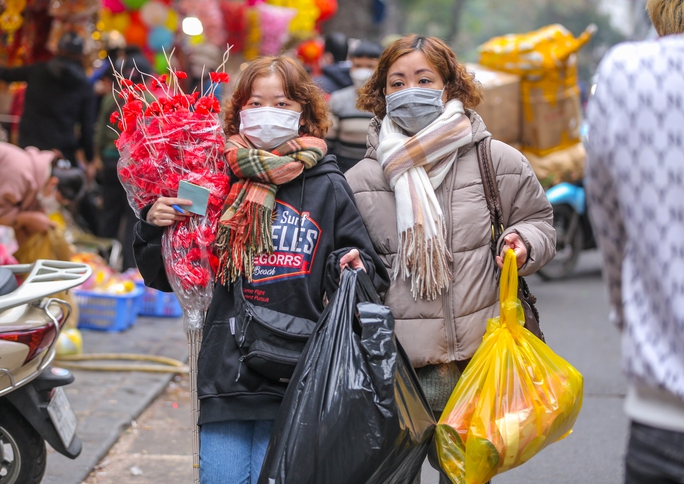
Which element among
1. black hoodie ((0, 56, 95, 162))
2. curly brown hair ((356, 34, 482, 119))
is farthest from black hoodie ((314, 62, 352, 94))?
curly brown hair ((356, 34, 482, 119))

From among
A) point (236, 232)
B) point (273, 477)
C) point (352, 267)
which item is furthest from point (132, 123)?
point (273, 477)

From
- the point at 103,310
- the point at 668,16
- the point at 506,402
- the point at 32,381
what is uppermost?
the point at 668,16

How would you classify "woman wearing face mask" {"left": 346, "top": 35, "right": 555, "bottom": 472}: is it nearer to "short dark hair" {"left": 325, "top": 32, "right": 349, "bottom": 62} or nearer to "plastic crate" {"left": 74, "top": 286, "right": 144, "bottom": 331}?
"plastic crate" {"left": 74, "top": 286, "right": 144, "bottom": 331}

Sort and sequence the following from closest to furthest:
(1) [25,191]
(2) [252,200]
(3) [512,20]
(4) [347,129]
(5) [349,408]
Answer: (5) [349,408] → (2) [252,200] → (1) [25,191] → (4) [347,129] → (3) [512,20]

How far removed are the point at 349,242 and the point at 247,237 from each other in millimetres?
313

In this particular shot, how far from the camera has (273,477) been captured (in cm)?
225

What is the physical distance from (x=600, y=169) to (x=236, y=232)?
1.25m

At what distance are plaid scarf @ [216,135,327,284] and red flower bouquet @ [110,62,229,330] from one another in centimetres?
6

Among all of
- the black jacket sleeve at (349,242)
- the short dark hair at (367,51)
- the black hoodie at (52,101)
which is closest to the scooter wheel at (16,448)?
the black jacket sleeve at (349,242)

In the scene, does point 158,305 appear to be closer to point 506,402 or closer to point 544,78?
point 544,78

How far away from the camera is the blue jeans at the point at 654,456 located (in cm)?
159

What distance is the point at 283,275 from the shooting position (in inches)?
100

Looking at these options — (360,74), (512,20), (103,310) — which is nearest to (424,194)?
(360,74)

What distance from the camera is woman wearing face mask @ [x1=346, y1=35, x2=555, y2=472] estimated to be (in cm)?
260
